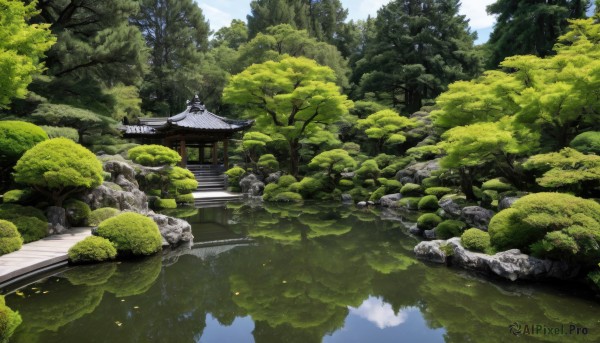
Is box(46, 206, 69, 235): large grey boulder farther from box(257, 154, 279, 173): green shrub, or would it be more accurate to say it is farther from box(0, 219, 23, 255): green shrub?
box(257, 154, 279, 173): green shrub

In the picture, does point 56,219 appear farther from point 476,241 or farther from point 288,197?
point 288,197

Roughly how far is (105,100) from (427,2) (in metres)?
20.6

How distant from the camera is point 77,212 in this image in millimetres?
8250

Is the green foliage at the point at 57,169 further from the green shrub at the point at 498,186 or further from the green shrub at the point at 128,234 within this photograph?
the green shrub at the point at 498,186

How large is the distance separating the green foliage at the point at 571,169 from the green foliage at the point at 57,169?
9.07 metres

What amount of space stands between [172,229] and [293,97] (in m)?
10.7

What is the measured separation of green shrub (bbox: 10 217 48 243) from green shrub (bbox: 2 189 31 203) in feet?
3.27

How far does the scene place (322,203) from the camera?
15234 millimetres

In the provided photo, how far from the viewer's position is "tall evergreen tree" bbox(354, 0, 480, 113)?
22750 mm

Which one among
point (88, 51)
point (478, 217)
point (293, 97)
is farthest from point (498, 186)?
point (88, 51)

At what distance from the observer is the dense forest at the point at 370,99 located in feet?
24.6

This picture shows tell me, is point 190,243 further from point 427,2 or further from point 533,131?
point 427,2

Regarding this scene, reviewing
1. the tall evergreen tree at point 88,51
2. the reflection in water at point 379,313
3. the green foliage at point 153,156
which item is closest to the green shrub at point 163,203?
the green foliage at point 153,156

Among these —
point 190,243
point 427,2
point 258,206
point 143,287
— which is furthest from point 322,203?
point 427,2
